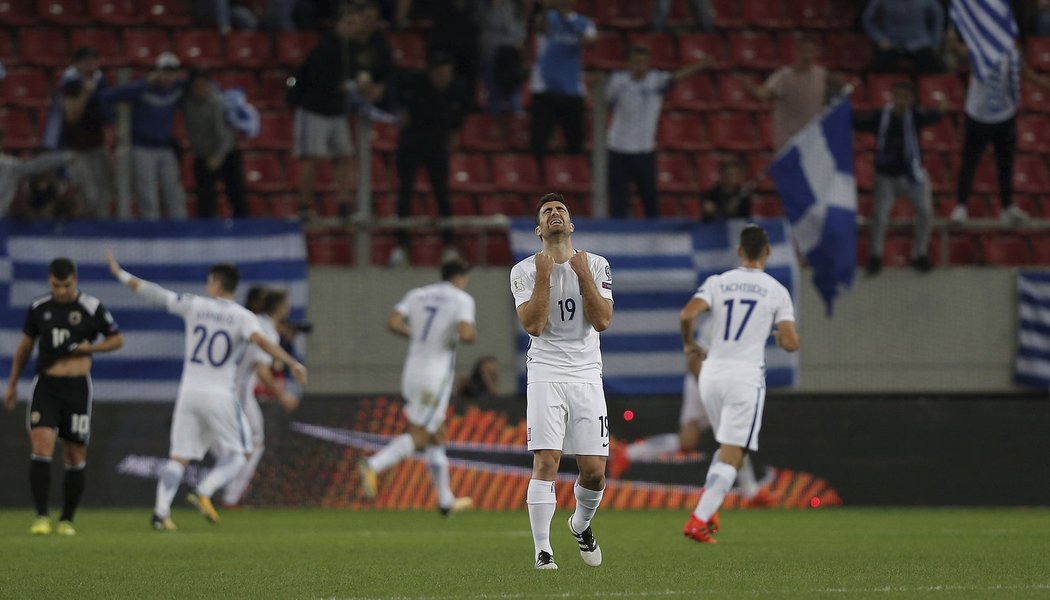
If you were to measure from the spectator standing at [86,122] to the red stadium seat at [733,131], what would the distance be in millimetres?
7203

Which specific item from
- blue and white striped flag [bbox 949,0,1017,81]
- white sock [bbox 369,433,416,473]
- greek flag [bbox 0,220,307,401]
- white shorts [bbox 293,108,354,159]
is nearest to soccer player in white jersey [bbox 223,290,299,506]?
greek flag [bbox 0,220,307,401]

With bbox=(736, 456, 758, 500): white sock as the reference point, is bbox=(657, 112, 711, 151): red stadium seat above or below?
above

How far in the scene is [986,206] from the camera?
57.9ft

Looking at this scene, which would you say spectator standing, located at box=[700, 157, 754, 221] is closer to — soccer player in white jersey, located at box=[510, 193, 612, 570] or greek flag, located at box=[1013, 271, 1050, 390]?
greek flag, located at box=[1013, 271, 1050, 390]

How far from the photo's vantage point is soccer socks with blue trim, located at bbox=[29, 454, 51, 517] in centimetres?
1164

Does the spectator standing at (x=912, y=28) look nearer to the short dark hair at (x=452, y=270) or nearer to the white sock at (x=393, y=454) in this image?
the short dark hair at (x=452, y=270)

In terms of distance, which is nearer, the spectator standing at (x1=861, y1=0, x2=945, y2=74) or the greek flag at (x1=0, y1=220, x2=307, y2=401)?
the greek flag at (x1=0, y1=220, x2=307, y2=401)

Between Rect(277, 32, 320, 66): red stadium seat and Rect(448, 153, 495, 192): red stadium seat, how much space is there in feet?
8.87

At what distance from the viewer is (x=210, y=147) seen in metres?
16.1

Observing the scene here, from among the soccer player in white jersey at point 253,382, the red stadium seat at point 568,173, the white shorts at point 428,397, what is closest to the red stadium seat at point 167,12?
the red stadium seat at point 568,173

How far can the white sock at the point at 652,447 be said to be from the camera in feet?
50.5

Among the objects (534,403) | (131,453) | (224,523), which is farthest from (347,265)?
(534,403)

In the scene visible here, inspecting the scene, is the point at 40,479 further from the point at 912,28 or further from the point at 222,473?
the point at 912,28

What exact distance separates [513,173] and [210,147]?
3.50 meters
